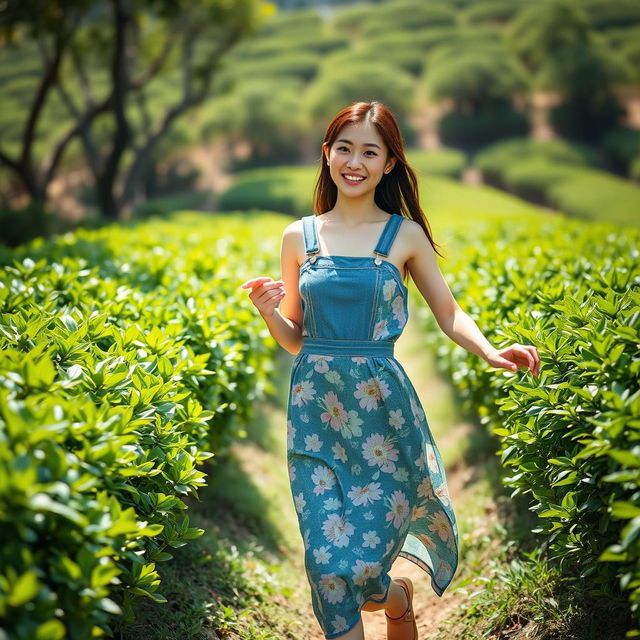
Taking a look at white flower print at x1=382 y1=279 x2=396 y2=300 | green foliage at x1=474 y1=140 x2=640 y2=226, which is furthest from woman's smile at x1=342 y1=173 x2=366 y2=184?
green foliage at x1=474 y1=140 x2=640 y2=226

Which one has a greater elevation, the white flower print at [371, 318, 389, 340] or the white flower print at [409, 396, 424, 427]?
the white flower print at [371, 318, 389, 340]

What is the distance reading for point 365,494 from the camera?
7.47 feet

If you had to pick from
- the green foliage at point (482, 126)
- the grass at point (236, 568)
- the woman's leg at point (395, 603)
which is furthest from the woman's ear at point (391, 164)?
the green foliage at point (482, 126)

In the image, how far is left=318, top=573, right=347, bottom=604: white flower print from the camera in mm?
2135

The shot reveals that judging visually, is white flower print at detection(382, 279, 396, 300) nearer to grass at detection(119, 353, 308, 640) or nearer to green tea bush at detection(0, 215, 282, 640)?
green tea bush at detection(0, 215, 282, 640)

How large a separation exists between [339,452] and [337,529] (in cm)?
25

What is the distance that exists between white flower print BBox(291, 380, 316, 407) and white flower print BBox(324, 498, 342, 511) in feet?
1.08

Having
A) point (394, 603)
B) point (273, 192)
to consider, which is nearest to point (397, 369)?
point (394, 603)

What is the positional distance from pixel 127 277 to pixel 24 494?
2946 millimetres

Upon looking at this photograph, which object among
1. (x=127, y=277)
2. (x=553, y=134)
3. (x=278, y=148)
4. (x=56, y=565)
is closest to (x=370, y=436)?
(x=56, y=565)

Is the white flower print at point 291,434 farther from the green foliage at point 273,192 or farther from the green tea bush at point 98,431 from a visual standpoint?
the green foliage at point 273,192

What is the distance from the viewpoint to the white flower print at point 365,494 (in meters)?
2.27

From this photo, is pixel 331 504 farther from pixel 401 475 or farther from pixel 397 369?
pixel 397 369

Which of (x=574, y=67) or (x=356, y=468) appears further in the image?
(x=574, y=67)
